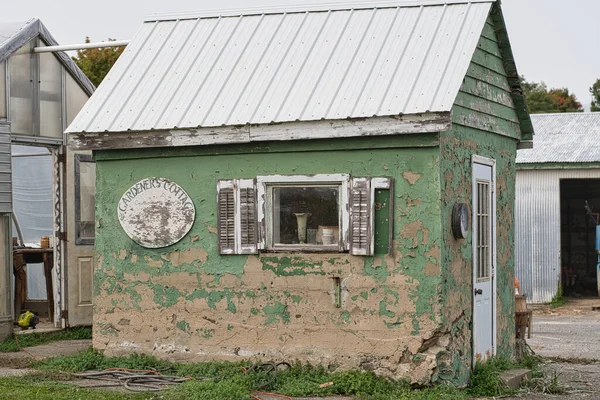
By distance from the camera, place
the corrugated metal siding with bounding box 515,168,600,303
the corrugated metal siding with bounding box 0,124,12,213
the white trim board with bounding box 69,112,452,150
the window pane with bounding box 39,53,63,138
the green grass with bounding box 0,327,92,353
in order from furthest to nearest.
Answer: the corrugated metal siding with bounding box 515,168,600,303
the window pane with bounding box 39,53,63,138
the corrugated metal siding with bounding box 0,124,12,213
the green grass with bounding box 0,327,92,353
the white trim board with bounding box 69,112,452,150

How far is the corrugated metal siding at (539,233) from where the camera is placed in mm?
21938


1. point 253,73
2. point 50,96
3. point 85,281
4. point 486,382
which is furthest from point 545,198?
point 253,73

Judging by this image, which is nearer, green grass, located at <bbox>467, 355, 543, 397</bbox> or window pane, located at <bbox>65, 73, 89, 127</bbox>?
green grass, located at <bbox>467, 355, 543, 397</bbox>

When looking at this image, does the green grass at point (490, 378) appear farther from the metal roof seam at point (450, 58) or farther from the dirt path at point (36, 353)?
the dirt path at point (36, 353)

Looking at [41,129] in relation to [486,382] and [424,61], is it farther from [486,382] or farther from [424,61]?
[486,382]

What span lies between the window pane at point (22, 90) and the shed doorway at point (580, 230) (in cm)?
1562

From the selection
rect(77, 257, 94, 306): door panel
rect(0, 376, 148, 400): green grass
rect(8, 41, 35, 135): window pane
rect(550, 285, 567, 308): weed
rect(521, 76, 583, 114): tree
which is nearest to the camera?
rect(0, 376, 148, 400): green grass

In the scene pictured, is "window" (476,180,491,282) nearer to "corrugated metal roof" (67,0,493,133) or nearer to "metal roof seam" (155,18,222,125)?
"corrugated metal roof" (67,0,493,133)

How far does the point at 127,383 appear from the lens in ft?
32.6

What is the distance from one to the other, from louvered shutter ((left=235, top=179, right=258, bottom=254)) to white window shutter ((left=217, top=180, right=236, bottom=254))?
89mm

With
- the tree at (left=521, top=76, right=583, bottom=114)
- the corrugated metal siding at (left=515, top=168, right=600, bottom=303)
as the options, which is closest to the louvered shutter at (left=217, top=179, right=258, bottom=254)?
the corrugated metal siding at (left=515, top=168, right=600, bottom=303)

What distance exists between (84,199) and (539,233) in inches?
452

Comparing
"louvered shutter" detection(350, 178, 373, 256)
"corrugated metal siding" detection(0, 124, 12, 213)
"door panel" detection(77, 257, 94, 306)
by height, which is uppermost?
"corrugated metal siding" detection(0, 124, 12, 213)

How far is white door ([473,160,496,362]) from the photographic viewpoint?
10805 millimetres
